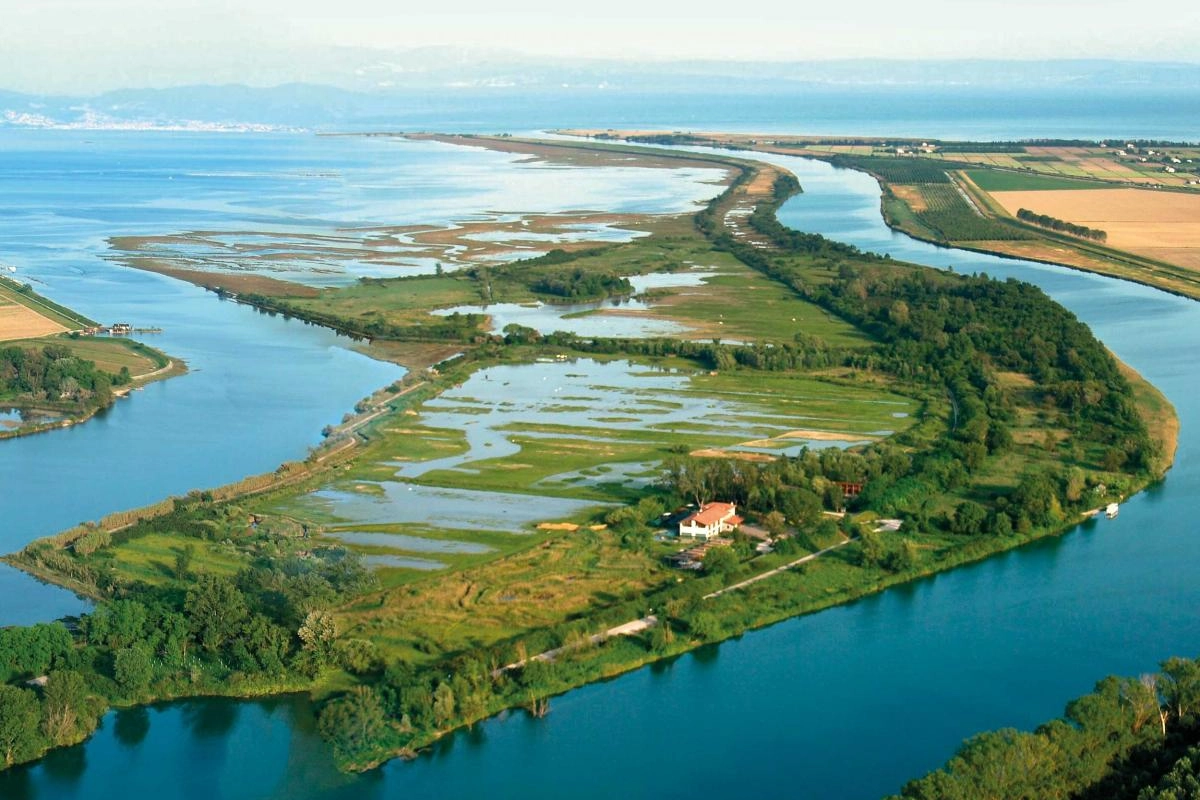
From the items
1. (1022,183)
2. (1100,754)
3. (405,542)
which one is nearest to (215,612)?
(405,542)

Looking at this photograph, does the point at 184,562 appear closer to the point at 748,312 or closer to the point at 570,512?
the point at 570,512

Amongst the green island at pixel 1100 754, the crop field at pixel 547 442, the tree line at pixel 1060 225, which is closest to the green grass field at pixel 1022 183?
the tree line at pixel 1060 225

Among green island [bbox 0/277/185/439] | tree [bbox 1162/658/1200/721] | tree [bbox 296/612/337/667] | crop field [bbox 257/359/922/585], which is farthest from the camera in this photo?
green island [bbox 0/277/185/439]

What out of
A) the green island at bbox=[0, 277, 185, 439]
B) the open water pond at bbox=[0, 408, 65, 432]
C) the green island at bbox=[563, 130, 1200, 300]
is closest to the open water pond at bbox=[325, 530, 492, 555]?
the green island at bbox=[0, 277, 185, 439]

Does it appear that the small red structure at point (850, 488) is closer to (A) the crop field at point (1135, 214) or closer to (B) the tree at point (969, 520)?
(B) the tree at point (969, 520)

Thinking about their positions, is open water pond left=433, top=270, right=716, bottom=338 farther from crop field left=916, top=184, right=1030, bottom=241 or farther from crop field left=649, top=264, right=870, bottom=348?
crop field left=916, top=184, right=1030, bottom=241

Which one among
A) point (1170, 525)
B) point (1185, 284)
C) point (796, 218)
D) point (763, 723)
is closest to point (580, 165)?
point (796, 218)
